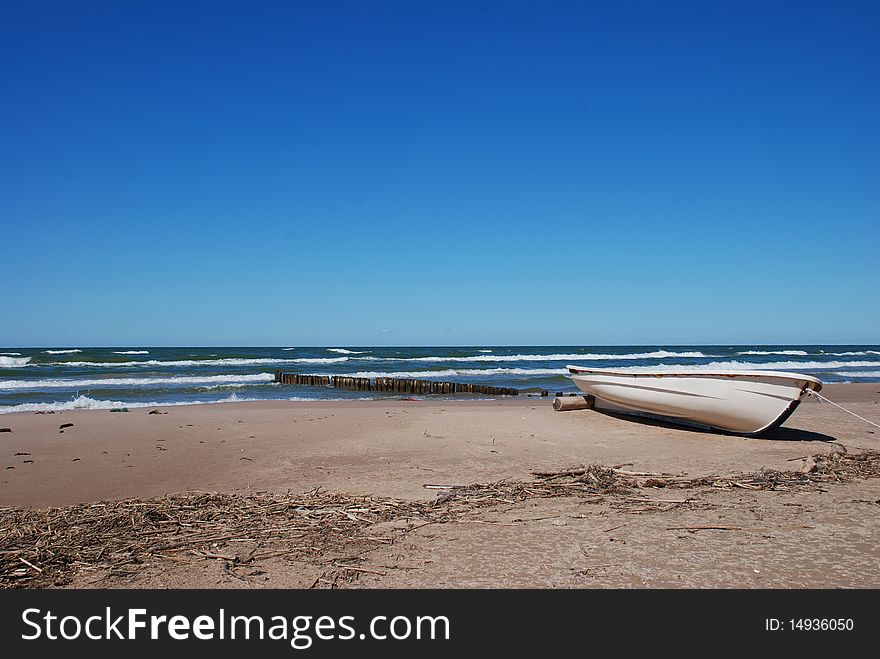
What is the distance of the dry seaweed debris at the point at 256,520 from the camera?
3.59 meters

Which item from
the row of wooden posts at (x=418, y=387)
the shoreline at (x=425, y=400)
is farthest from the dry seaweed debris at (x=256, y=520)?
the row of wooden posts at (x=418, y=387)

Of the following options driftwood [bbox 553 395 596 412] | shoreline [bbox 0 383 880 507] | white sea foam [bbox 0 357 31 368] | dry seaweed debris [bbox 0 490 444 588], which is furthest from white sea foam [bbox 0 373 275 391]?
dry seaweed debris [bbox 0 490 444 588]

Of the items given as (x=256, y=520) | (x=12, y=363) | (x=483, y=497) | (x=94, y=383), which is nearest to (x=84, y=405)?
(x=94, y=383)

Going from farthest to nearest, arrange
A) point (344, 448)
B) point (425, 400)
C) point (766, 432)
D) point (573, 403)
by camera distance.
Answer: point (425, 400) < point (573, 403) < point (766, 432) < point (344, 448)

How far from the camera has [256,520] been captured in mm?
4430

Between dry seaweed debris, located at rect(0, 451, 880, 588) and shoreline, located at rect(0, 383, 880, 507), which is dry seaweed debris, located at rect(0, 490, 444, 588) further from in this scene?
shoreline, located at rect(0, 383, 880, 507)

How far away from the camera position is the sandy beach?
10.9ft

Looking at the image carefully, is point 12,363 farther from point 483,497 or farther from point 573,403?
point 483,497

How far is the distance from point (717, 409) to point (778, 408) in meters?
0.89

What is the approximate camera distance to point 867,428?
34.2ft

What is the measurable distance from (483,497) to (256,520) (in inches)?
71.2

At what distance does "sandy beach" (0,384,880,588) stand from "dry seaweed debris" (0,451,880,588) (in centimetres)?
4

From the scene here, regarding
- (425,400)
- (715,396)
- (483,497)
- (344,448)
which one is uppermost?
(715,396)
